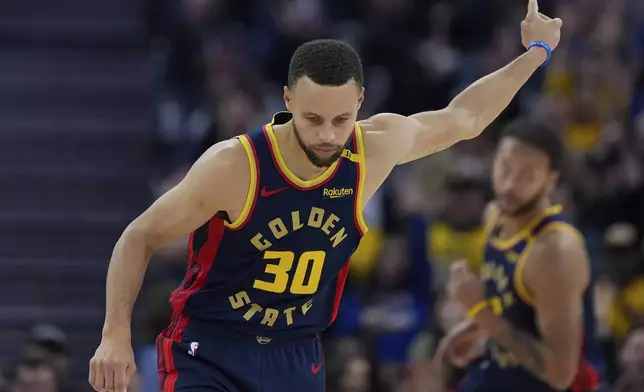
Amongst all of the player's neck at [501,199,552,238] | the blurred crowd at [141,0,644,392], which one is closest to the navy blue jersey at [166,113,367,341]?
the player's neck at [501,199,552,238]

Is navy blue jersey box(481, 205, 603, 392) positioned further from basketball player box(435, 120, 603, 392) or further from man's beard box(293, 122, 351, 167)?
man's beard box(293, 122, 351, 167)

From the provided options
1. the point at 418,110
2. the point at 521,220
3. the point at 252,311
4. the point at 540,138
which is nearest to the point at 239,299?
the point at 252,311

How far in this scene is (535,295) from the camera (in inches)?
248

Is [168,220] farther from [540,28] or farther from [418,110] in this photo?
[418,110]

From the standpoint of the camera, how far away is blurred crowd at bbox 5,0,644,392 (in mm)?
9680

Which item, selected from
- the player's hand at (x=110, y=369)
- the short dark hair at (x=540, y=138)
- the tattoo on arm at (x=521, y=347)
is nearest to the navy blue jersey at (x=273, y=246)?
the player's hand at (x=110, y=369)

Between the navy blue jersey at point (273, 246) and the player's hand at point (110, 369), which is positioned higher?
the navy blue jersey at point (273, 246)

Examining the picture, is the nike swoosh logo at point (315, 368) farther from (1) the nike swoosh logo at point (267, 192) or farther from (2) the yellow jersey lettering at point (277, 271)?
(1) the nike swoosh logo at point (267, 192)

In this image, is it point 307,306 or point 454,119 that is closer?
point 307,306

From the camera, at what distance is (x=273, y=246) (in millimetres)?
5000

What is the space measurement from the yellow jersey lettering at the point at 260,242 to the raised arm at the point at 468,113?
71 cm

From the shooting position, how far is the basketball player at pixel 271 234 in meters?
4.77

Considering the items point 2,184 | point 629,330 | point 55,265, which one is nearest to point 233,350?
point 629,330

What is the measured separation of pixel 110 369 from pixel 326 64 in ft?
4.47
